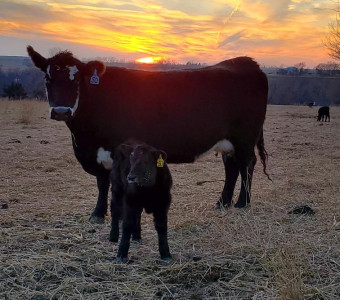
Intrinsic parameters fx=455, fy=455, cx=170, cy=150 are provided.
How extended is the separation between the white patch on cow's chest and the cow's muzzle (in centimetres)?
65

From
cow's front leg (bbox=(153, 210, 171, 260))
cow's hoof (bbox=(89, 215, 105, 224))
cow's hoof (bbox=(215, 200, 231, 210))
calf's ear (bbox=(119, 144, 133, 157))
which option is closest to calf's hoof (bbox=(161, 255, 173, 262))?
cow's front leg (bbox=(153, 210, 171, 260))

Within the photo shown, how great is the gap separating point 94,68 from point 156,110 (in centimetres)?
97

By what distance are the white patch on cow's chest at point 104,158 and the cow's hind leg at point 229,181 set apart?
1887 mm

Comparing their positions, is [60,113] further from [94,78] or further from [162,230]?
[162,230]

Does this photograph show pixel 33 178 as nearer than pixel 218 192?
No

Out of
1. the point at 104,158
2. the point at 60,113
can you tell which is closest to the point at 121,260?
the point at 104,158

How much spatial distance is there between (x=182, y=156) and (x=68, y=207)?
1.89 metres

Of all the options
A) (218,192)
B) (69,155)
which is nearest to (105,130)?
(218,192)

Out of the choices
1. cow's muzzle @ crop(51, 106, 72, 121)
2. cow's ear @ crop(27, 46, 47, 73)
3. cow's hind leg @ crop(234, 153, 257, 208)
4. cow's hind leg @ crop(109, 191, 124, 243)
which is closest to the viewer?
cow's hind leg @ crop(109, 191, 124, 243)

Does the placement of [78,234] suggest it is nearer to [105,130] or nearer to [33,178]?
[105,130]

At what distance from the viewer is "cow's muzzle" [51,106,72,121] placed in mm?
5375

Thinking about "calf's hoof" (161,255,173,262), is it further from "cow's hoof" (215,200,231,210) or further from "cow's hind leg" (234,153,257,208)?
"cow's hind leg" (234,153,257,208)

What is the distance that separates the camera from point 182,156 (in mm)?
6332

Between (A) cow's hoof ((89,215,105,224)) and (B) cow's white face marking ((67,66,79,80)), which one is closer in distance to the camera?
(B) cow's white face marking ((67,66,79,80))
